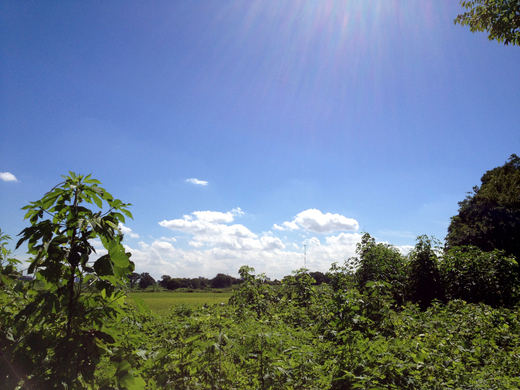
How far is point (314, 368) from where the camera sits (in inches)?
101

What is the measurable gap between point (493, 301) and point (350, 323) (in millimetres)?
7425

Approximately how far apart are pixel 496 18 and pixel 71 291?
33.1ft

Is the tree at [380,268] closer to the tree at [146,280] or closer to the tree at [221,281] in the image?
the tree at [221,281]

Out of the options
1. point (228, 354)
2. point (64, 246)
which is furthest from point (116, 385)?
point (228, 354)

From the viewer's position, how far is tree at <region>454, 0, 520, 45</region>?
682 cm

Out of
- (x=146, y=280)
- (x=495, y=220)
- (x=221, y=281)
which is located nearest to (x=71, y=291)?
(x=495, y=220)

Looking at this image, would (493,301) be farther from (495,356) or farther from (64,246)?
(64,246)

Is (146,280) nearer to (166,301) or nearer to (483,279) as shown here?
(166,301)

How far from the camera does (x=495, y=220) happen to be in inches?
761

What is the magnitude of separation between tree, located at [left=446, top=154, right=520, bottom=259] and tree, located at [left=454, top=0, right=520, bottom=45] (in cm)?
1394

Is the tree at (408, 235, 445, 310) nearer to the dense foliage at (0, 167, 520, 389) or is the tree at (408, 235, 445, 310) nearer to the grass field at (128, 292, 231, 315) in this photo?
the dense foliage at (0, 167, 520, 389)

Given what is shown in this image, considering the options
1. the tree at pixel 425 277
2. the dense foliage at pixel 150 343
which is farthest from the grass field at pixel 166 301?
the tree at pixel 425 277

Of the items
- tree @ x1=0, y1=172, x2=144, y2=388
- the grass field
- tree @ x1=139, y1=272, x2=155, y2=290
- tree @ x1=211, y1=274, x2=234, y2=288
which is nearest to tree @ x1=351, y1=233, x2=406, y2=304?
the grass field

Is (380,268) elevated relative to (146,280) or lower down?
elevated
